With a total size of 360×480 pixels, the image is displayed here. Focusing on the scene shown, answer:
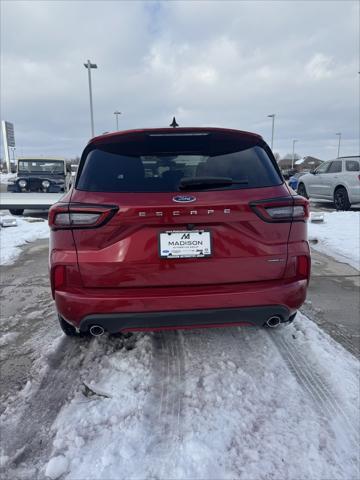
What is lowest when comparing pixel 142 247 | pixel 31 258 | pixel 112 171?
pixel 31 258

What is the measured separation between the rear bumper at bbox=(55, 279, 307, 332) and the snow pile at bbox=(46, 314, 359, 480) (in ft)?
1.46

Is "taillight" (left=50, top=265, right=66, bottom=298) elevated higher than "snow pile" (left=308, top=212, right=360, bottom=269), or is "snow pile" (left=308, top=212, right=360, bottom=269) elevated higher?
"taillight" (left=50, top=265, right=66, bottom=298)

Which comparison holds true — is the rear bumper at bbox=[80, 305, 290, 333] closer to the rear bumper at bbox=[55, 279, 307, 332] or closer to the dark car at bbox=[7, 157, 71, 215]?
the rear bumper at bbox=[55, 279, 307, 332]

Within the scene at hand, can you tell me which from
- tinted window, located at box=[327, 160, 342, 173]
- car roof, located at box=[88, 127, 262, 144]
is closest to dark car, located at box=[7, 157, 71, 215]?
tinted window, located at box=[327, 160, 342, 173]

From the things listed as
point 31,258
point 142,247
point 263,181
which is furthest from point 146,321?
point 31,258

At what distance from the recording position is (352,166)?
11797 millimetres

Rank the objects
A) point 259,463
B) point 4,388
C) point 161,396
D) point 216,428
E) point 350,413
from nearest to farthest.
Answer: point 259,463, point 216,428, point 350,413, point 161,396, point 4,388

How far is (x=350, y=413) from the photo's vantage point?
7.04 feet

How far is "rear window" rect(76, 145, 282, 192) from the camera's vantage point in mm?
2312

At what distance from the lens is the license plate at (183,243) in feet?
7.24

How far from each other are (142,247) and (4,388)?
1.44 m

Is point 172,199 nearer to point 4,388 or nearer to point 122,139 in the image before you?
point 122,139

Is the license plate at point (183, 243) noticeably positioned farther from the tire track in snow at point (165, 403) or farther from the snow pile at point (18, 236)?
the snow pile at point (18, 236)

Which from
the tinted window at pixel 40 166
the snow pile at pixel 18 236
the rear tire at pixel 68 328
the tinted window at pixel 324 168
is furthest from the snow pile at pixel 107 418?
the tinted window at pixel 40 166
